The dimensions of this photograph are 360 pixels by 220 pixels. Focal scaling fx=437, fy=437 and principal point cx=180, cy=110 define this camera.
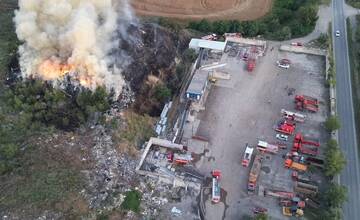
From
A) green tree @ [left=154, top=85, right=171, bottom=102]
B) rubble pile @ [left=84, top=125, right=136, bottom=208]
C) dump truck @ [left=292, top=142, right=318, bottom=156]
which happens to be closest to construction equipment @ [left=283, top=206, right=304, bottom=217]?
dump truck @ [left=292, top=142, right=318, bottom=156]

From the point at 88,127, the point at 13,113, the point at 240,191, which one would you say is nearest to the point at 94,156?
the point at 88,127

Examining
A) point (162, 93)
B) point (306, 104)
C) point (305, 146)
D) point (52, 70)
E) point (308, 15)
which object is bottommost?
point (305, 146)

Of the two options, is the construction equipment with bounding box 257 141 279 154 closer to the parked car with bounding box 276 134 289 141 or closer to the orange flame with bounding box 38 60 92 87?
the parked car with bounding box 276 134 289 141

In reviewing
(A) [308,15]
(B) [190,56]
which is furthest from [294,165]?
(A) [308,15]

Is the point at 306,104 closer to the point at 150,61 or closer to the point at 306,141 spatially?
the point at 306,141

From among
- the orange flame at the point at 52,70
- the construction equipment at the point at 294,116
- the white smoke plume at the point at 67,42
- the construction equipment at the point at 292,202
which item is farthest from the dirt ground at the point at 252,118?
the orange flame at the point at 52,70

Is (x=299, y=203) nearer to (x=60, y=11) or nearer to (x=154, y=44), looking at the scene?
(x=154, y=44)

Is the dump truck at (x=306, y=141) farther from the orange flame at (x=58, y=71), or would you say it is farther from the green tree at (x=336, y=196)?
the orange flame at (x=58, y=71)
